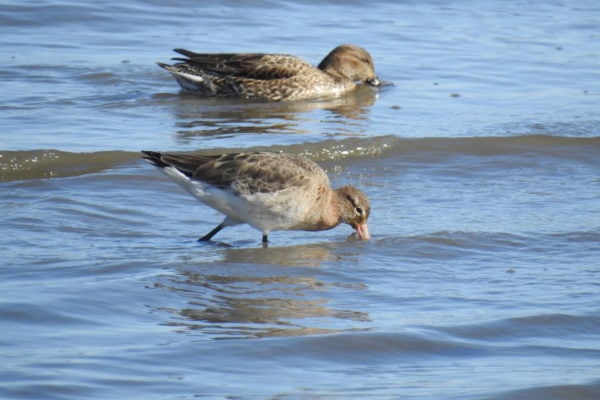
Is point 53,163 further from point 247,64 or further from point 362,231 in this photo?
point 247,64

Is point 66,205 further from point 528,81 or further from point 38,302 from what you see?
point 528,81

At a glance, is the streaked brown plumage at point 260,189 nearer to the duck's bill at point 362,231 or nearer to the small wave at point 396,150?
the duck's bill at point 362,231

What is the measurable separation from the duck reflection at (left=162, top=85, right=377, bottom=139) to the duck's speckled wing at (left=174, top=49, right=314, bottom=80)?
351 mm

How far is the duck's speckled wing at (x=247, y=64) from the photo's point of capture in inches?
585

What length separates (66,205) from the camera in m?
9.73

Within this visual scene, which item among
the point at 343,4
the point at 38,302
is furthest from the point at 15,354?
the point at 343,4

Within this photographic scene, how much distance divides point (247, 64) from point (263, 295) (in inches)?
301

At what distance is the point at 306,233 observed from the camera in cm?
960

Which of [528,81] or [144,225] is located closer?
[144,225]

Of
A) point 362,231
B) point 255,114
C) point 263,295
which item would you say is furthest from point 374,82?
point 263,295

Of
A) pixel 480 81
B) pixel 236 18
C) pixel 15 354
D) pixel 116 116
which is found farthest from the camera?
pixel 236 18

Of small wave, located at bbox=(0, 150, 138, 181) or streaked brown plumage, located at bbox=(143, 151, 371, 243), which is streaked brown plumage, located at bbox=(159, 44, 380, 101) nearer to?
small wave, located at bbox=(0, 150, 138, 181)

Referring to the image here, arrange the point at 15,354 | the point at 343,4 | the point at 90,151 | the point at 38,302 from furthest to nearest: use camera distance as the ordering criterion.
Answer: the point at 343,4
the point at 90,151
the point at 38,302
the point at 15,354

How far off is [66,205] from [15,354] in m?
3.63
